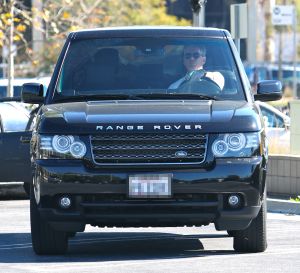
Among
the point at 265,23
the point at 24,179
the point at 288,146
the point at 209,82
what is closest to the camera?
the point at 209,82

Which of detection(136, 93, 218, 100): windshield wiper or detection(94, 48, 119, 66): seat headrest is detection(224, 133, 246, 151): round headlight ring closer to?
detection(136, 93, 218, 100): windshield wiper

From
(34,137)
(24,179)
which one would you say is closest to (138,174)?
(34,137)

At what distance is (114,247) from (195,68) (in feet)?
5.69

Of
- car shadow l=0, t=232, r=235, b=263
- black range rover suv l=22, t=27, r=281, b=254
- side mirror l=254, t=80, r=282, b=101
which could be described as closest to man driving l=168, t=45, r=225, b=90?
side mirror l=254, t=80, r=282, b=101

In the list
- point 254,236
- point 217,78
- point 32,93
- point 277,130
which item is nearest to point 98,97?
point 32,93

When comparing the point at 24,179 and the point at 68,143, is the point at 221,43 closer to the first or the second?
the point at 68,143

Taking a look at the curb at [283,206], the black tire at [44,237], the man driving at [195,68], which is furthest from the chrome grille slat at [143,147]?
the curb at [283,206]

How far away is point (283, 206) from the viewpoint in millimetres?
15906

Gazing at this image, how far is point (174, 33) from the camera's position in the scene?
11.8 meters

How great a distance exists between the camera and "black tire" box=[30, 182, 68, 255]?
10.7 m

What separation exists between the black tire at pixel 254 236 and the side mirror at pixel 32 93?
7.15ft

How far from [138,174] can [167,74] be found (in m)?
1.56

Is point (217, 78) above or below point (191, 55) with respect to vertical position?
below

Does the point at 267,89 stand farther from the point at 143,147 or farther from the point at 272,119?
the point at 272,119
